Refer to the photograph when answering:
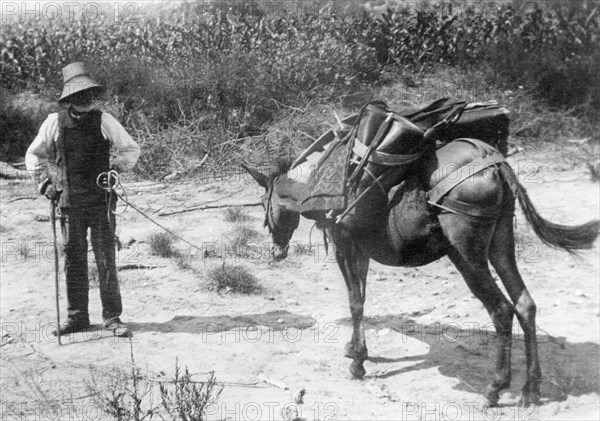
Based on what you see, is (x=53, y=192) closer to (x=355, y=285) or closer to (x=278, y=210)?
(x=278, y=210)

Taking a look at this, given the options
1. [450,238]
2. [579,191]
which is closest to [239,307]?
[450,238]

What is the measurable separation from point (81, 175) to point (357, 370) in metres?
3.03

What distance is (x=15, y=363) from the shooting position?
241 inches

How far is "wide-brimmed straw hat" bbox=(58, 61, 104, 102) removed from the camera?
6.24 metres

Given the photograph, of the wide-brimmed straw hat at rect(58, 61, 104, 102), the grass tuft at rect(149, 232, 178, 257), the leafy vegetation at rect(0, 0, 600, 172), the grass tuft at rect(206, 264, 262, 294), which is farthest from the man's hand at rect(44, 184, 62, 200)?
the leafy vegetation at rect(0, 0, 600, 172)

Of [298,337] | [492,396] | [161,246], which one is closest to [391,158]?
[492,396]

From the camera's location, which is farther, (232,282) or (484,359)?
(232,282)

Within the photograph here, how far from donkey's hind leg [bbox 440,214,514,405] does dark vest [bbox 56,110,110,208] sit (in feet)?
10.5

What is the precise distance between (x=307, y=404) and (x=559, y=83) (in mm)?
11087

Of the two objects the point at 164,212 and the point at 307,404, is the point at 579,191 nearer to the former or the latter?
the point at 164,212

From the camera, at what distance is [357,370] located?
5.88m

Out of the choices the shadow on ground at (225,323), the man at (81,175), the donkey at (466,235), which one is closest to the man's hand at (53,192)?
the man at (81,175)

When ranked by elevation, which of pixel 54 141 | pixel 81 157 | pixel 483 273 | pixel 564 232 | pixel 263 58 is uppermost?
pixel 263 58

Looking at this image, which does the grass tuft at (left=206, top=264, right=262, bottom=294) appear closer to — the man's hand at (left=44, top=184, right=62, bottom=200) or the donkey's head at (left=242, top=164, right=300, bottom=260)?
the donkey's head at (left=242, top=164, right=300, bottom=260)
